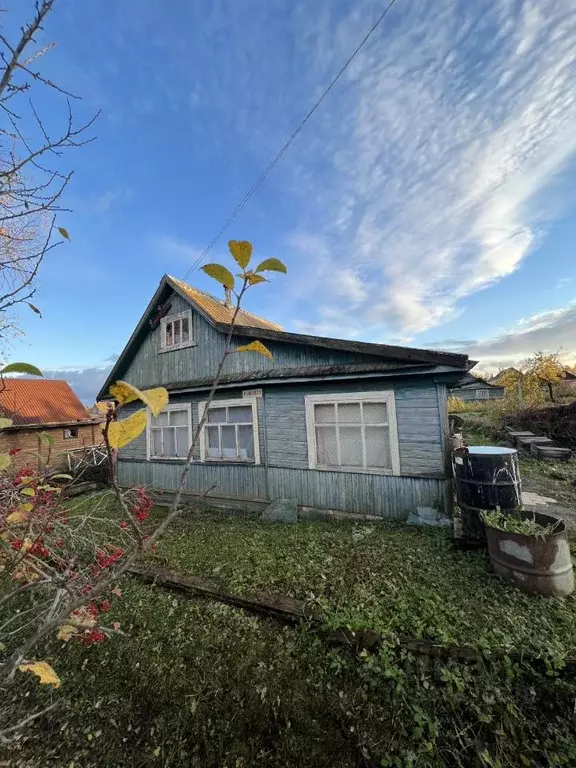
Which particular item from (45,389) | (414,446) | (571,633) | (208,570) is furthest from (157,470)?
(45,389)

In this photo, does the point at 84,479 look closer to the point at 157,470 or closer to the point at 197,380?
the point at 157,470

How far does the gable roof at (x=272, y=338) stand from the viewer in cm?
589

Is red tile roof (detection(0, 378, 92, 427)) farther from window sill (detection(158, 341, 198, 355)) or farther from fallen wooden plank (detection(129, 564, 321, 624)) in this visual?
fallen wooden plank (detection(129, 564, 321, 624))

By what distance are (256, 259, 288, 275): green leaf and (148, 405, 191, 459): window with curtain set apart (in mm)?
8635

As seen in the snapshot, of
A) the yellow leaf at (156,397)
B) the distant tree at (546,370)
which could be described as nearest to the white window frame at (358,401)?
the yellow leaf at (156,397)

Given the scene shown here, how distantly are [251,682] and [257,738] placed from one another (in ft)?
1.48

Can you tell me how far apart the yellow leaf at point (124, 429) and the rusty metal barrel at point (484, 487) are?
569cm

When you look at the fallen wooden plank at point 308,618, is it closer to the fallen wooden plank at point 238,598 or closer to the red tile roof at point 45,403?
the fallen wooden plank at point 238,598

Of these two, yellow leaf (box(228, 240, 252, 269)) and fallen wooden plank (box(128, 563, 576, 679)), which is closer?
yellow leaf (box(228, 240, 252, 269))

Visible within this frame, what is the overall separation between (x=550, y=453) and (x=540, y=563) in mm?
10273

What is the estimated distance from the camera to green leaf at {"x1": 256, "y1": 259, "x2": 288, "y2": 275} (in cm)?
145

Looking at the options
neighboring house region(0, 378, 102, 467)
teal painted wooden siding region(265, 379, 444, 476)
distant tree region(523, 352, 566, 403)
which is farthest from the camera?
distant tree region(523, 352, 566, 403)

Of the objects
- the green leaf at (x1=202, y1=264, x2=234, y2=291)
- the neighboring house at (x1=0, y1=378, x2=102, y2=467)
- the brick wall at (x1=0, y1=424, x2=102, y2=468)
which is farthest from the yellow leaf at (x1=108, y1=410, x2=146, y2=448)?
the neighboring house at (x1=0, y1=378, x2=102, y2=467)

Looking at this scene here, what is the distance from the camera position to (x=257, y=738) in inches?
110
